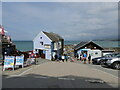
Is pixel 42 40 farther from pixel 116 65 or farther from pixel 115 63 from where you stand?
pixel 116 65

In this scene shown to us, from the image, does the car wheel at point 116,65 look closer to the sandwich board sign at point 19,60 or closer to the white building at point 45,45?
the sandwich board sign at point 19,60

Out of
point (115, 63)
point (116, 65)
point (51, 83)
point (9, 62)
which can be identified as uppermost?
point (9, 62)

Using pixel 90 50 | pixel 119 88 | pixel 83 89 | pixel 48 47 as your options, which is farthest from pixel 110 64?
pixel 48 47

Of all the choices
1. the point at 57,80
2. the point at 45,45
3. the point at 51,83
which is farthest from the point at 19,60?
the point at 45,45

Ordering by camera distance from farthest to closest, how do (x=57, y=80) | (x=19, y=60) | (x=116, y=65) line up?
(x=116, y=65) → (x=19, y=60) → (x=57, y=80)

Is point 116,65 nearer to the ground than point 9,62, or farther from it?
nearer to the ground

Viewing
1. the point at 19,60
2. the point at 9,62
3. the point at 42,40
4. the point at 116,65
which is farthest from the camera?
the point at 42,40

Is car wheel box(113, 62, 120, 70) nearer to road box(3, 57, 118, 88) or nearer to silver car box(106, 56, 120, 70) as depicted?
silver car box(106, 56, 120, 70)

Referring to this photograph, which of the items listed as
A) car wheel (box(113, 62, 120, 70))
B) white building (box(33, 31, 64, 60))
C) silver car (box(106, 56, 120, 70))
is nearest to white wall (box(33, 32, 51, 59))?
white building (box(33, 31, 64, 60))

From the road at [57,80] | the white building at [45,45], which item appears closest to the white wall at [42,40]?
the white building at [45,45]

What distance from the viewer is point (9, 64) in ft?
42.1

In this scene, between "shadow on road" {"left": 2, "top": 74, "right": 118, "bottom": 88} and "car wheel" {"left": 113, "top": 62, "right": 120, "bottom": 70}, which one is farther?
"car wheel" {"left": 113, "top": 62, "right": 120, "bottom": 70}

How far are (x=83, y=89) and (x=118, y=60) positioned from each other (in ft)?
33.8

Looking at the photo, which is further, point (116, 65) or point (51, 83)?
point (116, 65)
